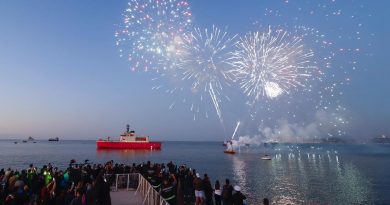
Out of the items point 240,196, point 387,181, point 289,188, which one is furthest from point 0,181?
point 387,181

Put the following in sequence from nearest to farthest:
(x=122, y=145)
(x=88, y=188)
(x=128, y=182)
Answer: (x=88, y=188) < (x=128, y=182) < (x=122, y=145)

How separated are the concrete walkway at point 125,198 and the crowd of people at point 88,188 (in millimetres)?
920

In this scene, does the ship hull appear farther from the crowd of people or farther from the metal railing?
the metal railing

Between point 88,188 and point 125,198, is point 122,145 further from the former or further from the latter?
point 88,188

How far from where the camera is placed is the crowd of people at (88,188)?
9.73 m

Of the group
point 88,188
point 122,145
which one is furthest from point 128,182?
point 122,145

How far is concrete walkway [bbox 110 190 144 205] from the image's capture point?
1440 cm

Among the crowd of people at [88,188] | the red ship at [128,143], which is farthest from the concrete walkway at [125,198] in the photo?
the red ship at [128,143]

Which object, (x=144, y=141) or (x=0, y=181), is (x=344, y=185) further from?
(x=144, y=141)

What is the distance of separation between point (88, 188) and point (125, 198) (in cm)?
439

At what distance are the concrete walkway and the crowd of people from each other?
920mm

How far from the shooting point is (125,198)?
50.5 ft

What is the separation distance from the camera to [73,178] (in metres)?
16.4

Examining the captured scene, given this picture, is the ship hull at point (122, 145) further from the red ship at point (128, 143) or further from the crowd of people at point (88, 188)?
the crowd of people at point (88, 188)
